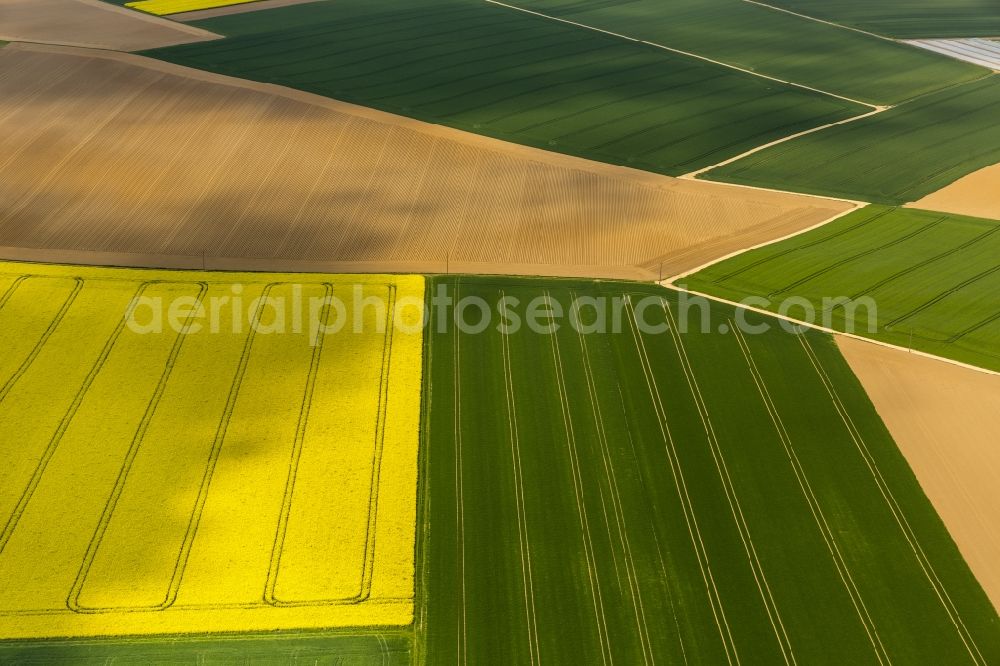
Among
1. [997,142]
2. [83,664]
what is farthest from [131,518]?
[997,142]

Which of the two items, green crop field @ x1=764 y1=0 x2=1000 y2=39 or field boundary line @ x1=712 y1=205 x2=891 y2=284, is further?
green crop field @ x1=764 y1=0 x2=1000 y2=39

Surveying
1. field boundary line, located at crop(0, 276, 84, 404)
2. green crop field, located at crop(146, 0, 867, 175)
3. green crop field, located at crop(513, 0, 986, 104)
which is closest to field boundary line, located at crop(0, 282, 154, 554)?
field boundary line, located at crop(0, 276, 84, 404)

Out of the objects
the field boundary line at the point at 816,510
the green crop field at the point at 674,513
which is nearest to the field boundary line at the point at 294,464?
the green crop field at the point at 674,513

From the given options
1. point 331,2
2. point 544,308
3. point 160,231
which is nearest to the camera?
point 544,308

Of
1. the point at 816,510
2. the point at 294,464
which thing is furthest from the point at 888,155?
the point at 294,464

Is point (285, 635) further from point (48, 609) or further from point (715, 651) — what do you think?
point (715, 651)

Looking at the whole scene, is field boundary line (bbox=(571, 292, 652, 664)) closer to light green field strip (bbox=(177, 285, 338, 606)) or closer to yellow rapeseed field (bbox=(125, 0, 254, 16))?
light green field strip (bbox=(177, 285, 338, 606))

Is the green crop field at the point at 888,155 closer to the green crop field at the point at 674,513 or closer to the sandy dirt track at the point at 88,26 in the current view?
the green crop field at the point at 674,513
